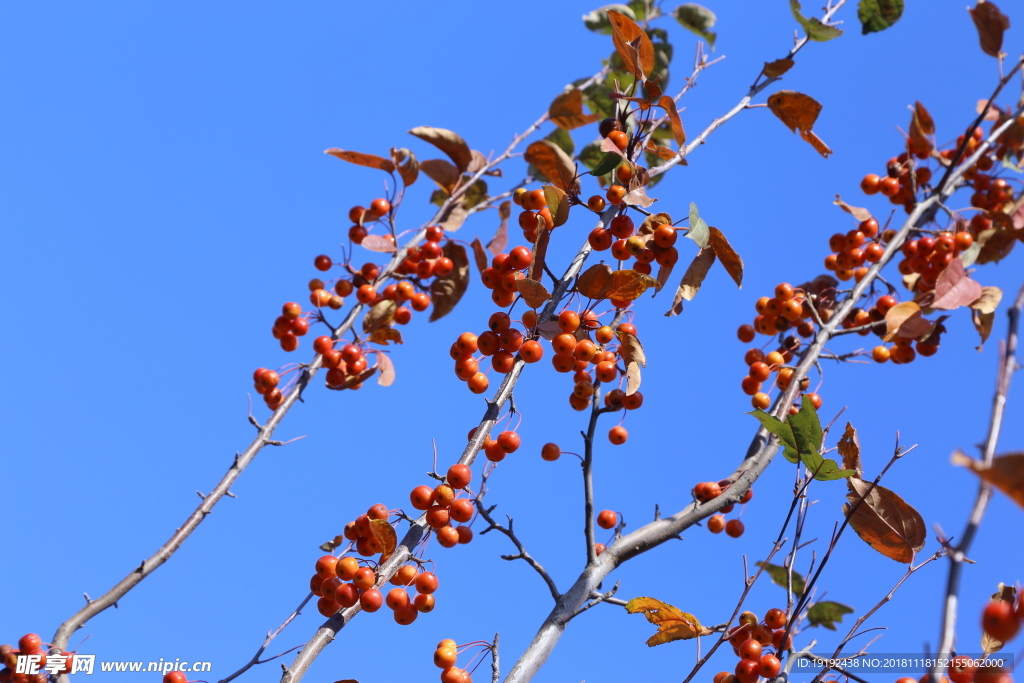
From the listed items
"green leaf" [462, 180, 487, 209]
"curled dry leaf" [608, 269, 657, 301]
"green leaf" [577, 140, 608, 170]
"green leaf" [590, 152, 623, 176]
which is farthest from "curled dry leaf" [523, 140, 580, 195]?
"green leaf" [577, 140, 608, 170]

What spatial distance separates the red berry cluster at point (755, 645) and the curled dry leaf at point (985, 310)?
143 centimetres

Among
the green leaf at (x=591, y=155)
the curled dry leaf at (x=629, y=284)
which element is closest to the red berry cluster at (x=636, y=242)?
the curled dry leaf at (x=629, y=284)

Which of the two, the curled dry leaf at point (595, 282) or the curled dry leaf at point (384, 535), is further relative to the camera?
the curled dry leaf at point (595, 282)

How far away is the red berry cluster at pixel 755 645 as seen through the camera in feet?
7.18

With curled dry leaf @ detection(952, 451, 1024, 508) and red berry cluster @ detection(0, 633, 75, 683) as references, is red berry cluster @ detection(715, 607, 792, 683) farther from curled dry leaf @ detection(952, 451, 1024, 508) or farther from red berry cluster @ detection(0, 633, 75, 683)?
red berry cluster @ detection(0, 633, 75, 683)

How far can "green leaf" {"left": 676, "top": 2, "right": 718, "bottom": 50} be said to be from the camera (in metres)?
4.08

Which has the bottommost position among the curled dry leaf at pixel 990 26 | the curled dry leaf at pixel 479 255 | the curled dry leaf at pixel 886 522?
the curled dry leaf at pixel 886 522

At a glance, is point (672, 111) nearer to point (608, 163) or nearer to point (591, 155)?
point (608, 163)

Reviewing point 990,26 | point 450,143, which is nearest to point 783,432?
point 450,143

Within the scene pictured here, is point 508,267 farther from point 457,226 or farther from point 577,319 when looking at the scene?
point 457,226

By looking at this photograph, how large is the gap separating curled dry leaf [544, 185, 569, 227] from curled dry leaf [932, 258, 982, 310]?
4.42ft

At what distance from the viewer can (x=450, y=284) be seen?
3707mm

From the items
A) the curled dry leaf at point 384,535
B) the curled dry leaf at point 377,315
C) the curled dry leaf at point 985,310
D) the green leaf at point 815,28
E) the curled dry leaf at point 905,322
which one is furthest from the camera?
the curled dry leaf at point 377,315

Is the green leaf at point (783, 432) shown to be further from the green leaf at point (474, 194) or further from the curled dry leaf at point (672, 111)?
the green leaf at point (474, 194)
